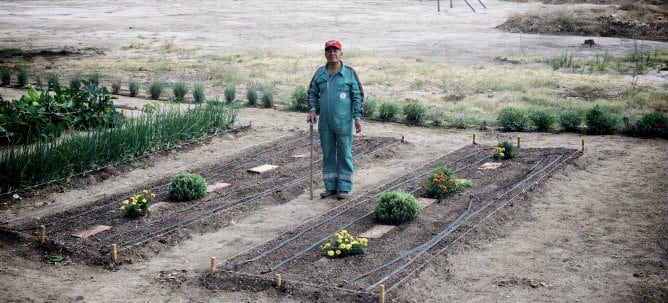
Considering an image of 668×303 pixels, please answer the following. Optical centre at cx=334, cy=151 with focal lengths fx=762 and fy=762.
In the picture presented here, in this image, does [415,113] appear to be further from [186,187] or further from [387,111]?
[186,187]

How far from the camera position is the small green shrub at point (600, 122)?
12461mm

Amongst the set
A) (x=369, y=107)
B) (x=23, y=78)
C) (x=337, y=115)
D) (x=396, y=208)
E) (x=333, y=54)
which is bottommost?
(x=396, y=208)

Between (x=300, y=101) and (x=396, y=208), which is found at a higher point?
(x=300, y=101)

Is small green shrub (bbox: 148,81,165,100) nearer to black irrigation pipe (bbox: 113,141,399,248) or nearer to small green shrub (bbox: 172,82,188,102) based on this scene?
small green shrub (bbox: 172,82,188,102)

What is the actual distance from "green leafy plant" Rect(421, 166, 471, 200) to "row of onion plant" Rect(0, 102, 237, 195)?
169 inches

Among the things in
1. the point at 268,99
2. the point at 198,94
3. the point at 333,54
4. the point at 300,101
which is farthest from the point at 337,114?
the point at 198,94

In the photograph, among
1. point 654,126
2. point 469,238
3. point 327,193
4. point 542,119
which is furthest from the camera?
point 542,119

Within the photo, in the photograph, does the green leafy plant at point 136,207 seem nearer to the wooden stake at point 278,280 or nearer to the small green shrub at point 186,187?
the small green shrub at point 186,187

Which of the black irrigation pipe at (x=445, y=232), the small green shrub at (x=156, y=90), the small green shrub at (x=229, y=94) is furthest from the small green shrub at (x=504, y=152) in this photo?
the small green shrub at (x=156, y=90)

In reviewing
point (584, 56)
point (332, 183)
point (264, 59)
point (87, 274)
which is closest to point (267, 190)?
point (332, 183)

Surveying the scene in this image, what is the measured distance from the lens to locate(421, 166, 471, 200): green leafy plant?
8797 mm

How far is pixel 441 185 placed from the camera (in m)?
8.77

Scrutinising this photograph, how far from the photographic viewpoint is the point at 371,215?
8266mm

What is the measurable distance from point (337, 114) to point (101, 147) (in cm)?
341
